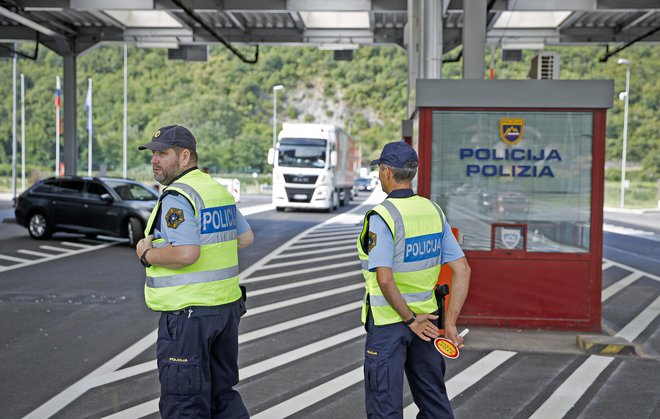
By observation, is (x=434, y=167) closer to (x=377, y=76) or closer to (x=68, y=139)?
(x=68, y=139)

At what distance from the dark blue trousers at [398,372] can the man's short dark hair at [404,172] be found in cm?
72

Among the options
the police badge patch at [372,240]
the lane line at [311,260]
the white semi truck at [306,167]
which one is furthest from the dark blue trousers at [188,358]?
the white semi truck at [306,167]

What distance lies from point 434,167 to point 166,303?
5003mm

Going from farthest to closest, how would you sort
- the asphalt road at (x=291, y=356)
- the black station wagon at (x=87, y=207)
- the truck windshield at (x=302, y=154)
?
the truck windshield at (x=302, y=154) < the black station wagon at (x=87, y=207) < the asphalt road at (x=291, y=356)

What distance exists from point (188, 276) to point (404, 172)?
120 cm

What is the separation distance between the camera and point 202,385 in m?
3.91

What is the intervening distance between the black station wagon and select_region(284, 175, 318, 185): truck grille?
13797 mm

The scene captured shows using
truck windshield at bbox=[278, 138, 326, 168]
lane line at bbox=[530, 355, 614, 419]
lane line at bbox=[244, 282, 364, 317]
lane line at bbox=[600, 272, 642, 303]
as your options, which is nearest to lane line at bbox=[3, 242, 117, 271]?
lane line at bbox=[244, 282, 364, 317]

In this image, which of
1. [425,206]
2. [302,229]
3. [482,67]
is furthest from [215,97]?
[425,206]

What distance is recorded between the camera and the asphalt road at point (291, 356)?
567 cm

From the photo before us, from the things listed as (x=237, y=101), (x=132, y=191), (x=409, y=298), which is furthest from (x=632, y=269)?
(x=237, y=101)

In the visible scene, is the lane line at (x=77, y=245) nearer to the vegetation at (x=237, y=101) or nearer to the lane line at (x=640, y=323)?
the lane line at (x=640, y=323)

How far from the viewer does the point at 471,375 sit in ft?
21.3

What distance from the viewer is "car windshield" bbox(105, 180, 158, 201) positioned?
17375mm
